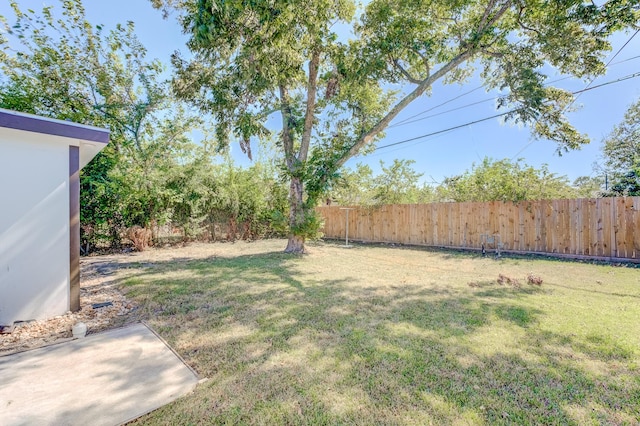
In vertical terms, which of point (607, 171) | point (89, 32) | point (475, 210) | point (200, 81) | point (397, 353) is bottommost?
point (397, 353)

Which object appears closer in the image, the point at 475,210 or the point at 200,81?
the point at 200,81

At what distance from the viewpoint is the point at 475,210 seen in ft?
31.0

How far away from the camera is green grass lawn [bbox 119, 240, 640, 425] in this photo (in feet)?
6.13

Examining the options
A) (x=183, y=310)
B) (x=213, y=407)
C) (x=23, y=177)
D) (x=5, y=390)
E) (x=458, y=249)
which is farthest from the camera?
(x=458, y=249)

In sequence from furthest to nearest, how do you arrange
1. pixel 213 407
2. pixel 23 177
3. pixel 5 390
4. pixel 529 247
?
pixel 529 247, pixel 23 177, pixel 5 390, pixel 213 407

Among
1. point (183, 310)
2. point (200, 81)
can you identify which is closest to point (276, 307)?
point (183, 310)

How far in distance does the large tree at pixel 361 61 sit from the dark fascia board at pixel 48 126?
10.2ft

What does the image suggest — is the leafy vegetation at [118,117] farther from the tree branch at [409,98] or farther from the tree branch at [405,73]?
the tree branch at [405,73]

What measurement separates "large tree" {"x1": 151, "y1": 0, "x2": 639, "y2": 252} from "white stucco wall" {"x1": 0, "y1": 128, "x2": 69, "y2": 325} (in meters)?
3.68

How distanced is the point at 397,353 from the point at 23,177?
4878mm

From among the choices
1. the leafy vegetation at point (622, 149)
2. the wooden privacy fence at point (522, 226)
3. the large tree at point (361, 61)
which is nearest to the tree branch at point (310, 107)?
the large tree at point (361, 61)

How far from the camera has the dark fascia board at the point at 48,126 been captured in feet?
10.4

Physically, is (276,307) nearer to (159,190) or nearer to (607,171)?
(159,190)

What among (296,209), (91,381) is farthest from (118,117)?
(91,381)
